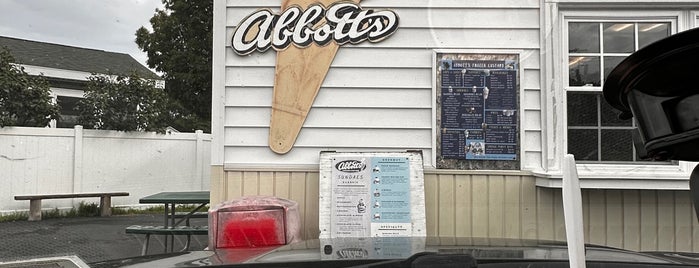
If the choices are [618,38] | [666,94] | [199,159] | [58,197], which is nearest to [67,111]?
[199,159]

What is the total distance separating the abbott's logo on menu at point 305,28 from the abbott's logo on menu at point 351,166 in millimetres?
908

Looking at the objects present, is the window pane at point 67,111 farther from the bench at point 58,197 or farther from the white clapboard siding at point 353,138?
the white clapboard siding at point 353,138

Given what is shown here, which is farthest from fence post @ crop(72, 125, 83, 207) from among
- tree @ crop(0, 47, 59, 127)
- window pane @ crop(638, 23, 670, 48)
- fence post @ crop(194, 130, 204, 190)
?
window pane @ crop(638, 23, 670, 48)

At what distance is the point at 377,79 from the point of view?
4.09 m

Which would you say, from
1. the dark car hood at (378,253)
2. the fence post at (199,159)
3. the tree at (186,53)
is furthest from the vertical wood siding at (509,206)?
the tree at (186,53)

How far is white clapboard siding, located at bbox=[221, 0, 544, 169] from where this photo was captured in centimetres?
407

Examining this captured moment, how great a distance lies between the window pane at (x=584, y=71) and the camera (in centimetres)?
401

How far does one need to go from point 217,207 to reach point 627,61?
3154 mm

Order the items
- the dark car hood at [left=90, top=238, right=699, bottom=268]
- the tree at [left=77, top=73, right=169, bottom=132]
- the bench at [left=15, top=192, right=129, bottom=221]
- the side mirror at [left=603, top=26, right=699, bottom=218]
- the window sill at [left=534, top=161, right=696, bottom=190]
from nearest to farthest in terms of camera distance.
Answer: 1. the side mirror at [left=603, top=26, right=699, bottom=218]
2. the dark car hood at [left=90, top=238, right=699, bottom=268]
3. the window sill at [left=534, top=161, right=696, bottom=190]
4. the bench at [left=15, top=192, right=129, bottom=221]
5. the tree at [left=77, top=73, right=169, bottom=132]

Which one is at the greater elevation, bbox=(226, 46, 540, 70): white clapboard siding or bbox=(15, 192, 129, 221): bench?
bbox=(226, 46, 540, 70): white clapboard siding

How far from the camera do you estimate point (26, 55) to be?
45.3 feet

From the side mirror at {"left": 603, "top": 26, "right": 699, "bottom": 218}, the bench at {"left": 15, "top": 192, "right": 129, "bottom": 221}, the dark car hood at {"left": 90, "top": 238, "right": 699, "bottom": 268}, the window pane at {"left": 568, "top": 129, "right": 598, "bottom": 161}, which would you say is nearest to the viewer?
the side mirror at {"left": 603, "top": 26, "right": 699, "bottom": 218}

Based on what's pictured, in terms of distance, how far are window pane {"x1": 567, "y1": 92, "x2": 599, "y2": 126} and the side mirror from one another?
3.12 m

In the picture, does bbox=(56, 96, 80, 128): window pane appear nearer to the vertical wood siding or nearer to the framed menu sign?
the vertical wood siding
